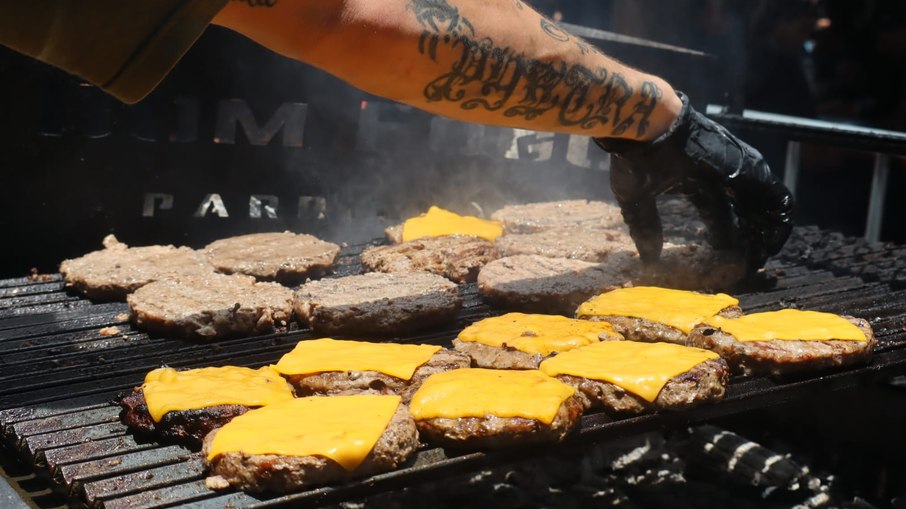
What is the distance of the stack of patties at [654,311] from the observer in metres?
3.83

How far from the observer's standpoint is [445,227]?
561cm

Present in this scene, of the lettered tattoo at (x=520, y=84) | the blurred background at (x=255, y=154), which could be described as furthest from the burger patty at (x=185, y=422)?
the blurred background at (x=255, y=154)

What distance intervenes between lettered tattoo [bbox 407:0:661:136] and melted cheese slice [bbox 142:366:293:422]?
3.96ft

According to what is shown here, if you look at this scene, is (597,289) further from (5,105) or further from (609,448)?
(5,105)

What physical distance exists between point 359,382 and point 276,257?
1.97m

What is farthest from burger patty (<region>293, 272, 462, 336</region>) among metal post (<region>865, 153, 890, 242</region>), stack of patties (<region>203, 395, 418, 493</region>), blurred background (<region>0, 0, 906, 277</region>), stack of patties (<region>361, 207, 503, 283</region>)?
metal post (<region>865, 153, 890, 242</region>)

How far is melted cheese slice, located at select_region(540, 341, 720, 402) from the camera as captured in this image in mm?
3139

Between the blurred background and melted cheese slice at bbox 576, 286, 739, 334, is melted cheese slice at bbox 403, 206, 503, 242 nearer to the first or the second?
the blurred background

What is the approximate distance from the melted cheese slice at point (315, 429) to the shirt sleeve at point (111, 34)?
1072 mm

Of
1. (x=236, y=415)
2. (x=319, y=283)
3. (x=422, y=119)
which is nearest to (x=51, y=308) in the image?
(x=319, y=283)

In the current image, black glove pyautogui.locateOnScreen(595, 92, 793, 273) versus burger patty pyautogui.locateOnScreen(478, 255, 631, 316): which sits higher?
black glove pyautogui.locateOnScreen(595, 92, 793, 273)

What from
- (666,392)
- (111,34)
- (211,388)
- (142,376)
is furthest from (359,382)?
(111,34)

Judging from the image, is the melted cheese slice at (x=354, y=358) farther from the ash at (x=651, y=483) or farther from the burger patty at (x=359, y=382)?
the ash at (x=651, y=483)

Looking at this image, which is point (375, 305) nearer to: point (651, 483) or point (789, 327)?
point (789, 327)
